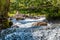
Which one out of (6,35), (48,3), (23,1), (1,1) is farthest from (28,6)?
(6,35)

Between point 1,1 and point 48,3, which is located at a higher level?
point 1,1

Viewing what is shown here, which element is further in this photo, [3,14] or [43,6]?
[43,6]

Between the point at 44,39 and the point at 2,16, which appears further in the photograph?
the point at 2,16

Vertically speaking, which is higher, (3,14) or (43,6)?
(3,14)

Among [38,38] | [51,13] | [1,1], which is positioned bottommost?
[51,13]

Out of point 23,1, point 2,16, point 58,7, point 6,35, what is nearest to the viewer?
point 6,35

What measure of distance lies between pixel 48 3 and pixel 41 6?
751 millimetres

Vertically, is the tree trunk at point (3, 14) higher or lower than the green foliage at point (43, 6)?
higher

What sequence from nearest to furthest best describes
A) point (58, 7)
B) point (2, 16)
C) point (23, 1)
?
point (2, 16) < point (58, 7) < point (23, 1)

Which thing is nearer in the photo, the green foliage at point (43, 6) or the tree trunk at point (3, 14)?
the tree trunk at point (3, 14)

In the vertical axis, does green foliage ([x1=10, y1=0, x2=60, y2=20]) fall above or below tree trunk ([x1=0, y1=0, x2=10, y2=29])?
below

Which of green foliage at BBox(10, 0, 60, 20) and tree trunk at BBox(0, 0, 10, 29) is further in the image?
green foliage at BBox(10, 0, 60, 20)

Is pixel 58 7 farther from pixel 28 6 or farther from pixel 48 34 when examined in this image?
pixel 48 34

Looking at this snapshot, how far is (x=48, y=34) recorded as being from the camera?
11.2m
